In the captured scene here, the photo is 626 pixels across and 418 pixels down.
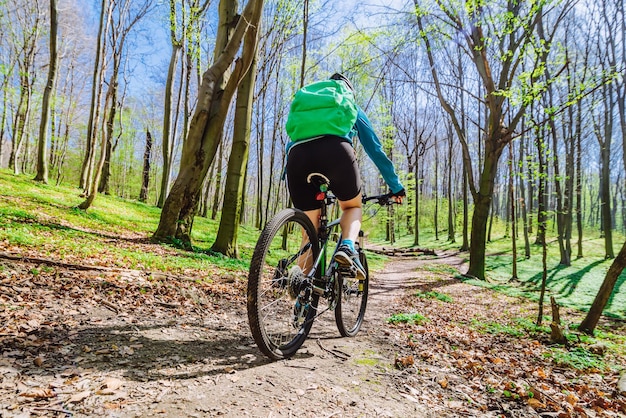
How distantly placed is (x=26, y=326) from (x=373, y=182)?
50005 mm

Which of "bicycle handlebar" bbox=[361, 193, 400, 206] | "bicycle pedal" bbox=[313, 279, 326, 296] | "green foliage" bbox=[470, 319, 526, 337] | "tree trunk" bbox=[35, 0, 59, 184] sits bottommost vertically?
"green foliage" bbox=[470, 319, 526, 337]

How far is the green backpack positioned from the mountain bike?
38 cm

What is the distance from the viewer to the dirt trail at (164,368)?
1.56m

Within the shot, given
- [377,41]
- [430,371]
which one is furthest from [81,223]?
[377,41]

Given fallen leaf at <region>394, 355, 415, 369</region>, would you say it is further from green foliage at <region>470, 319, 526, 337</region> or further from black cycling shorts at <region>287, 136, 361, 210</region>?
green foliage at <region>470, 319, 526, 337</region>

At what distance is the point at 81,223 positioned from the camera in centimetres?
782

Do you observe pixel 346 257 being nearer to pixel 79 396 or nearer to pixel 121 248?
pixel 79 396

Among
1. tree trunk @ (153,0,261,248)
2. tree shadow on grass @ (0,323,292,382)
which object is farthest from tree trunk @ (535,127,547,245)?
tree trunk @ (153,0,261,248)

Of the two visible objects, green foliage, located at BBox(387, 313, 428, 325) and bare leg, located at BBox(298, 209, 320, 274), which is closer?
bare leg, located at BBox(298, 209, 320, 274)

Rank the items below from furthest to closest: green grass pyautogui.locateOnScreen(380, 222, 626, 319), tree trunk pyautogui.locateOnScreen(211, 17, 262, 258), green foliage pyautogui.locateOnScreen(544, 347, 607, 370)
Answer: green grass pyautogui.locateOnScreen(380, 222, 626, 319)
tree trunk pyautogui.locateOnScreen(211, 17, 262, 258)
green foliage pyautogui.locateOnScreen(544, 347, 607, 370)

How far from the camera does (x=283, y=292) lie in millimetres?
2414

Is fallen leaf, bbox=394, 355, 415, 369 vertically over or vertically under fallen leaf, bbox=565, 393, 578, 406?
over

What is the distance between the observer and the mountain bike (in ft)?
6.82

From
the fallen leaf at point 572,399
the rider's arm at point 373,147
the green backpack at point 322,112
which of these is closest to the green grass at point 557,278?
the fallen leaf at point 572,399
